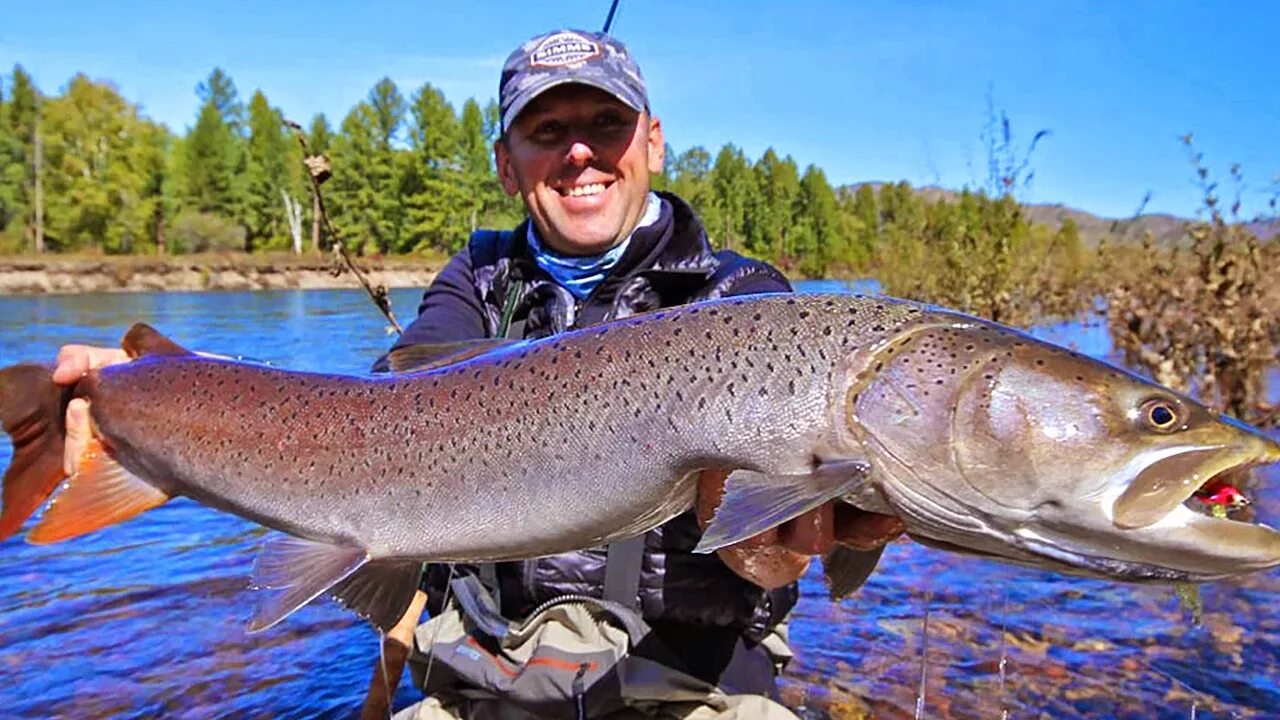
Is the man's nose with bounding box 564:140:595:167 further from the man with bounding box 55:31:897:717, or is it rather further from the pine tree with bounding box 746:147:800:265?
the pine tree with bounding box 746:147:800:265

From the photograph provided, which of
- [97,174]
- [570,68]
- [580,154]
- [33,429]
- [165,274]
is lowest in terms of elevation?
[165,274]

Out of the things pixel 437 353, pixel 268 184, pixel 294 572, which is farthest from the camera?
pixel 268 184

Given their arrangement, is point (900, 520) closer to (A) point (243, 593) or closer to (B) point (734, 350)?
(B) point (734, 350)

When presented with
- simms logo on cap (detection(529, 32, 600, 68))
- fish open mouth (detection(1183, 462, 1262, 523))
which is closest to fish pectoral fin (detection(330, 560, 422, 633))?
simms logo on cap (detection(529, 32, 600, 68))

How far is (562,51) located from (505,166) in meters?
0.67

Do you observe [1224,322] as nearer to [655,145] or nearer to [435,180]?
[655,145]

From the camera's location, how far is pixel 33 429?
3234mm

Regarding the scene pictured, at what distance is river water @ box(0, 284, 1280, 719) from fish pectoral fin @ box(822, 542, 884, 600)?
210 centimetres

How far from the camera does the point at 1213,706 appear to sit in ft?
15.1

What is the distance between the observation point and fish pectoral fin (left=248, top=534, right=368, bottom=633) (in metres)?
2.67

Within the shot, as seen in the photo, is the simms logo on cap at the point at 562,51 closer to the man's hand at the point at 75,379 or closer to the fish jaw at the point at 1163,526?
the man's hand at the point at 75,379

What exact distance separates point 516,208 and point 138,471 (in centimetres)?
7184

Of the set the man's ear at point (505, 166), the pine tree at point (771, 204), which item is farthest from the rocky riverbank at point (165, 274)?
the man's ear at point (505, 166)

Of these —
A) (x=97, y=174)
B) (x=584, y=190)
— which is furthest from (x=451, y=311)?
(x=97, y=174)
